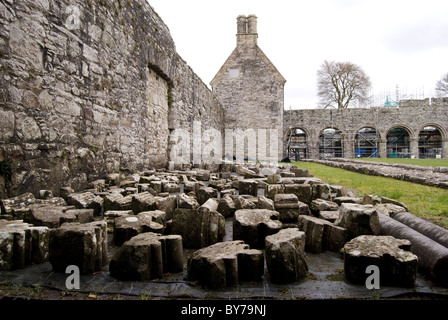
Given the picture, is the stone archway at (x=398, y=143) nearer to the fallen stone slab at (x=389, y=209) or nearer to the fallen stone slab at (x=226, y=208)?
the fallen stone slab at (x=389, y=209)

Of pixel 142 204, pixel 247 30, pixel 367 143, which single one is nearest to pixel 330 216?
pixel 142 204

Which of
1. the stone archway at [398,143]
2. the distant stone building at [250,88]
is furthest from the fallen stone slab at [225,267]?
the stone archway at [398,143]

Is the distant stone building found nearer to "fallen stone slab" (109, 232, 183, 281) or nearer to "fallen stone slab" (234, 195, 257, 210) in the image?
"fallen stone slab" (234, 195, 257, 210)

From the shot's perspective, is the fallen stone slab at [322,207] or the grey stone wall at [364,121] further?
the grey stone wall at [364,121]

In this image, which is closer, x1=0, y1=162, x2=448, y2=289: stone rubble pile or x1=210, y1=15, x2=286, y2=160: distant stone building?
x1=0, y1=162, x2=448, y2=289: stone rubble pile

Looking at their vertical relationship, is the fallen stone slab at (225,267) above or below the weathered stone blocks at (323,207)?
below

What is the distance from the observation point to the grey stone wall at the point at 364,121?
1137 inches

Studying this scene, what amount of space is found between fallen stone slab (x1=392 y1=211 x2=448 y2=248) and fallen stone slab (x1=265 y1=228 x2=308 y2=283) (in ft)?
4.11

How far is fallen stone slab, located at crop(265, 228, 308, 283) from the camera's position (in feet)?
6.40

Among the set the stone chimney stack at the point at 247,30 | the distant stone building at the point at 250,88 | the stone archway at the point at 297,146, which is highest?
the stone chimney stack at the point at 247,30

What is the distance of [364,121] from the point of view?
29.1 m

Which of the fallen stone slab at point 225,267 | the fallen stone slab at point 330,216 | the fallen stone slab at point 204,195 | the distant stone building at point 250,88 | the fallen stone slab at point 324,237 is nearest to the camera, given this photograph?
the fallen stone slab at point 225,267

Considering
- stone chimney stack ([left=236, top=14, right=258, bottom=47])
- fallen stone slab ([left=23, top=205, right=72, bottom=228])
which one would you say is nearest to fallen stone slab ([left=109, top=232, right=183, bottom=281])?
fallen stone slab ([left=23, top=205, right=72, bottom=228])
